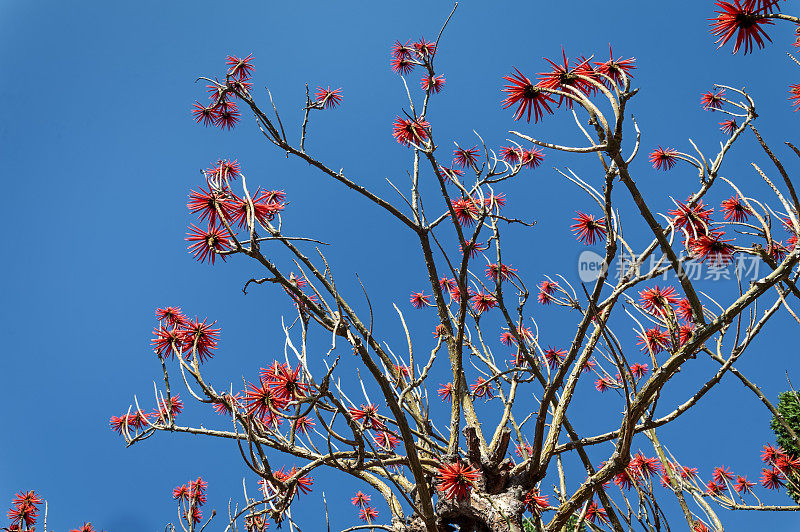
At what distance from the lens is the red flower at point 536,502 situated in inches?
173

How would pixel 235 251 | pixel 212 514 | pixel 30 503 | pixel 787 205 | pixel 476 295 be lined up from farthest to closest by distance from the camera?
pixel 30 503 → pixel 476 295 → pixel 212 514 → pixel 787 205 → pixel 235 251

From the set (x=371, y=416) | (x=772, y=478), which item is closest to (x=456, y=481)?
(x=371, y=416)

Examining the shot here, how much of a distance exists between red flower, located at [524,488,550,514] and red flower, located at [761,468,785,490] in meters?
4.84

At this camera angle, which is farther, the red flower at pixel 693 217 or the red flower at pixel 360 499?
the red flower at pixel 360 499

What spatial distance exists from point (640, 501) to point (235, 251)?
3.12 m

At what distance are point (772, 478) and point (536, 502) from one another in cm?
513

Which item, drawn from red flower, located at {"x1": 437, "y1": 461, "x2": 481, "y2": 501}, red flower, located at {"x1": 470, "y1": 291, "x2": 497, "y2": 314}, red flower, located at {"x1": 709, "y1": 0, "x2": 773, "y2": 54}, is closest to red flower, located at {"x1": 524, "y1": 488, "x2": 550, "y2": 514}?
red flower, located at {"x1": 437, "y1": 461, "x2": 481, "y2": 501}

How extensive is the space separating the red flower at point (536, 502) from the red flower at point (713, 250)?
2.35 metres

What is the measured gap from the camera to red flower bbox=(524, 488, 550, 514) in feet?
14.4

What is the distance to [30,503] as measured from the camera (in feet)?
23.1

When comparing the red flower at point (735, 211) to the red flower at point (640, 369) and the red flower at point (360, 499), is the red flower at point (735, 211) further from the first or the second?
the red flower at point (360, 499)

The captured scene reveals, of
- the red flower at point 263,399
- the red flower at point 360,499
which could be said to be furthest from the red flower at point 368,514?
the red flower at point 263,399


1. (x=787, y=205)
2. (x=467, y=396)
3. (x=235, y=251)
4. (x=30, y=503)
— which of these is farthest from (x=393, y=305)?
(x=30, y=503)

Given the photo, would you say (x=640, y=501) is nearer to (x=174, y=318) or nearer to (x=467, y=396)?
(x=467, y=396)
